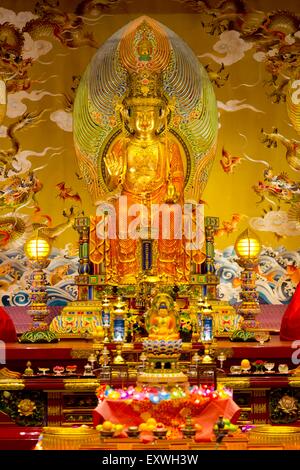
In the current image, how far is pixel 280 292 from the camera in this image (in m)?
10.7

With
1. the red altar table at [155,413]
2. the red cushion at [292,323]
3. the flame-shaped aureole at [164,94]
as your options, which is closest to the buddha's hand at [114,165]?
the flame-shaped aureole at [164,94]

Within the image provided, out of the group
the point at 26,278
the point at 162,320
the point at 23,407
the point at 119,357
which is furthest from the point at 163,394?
the point at 26,278

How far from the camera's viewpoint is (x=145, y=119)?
9.55 meters

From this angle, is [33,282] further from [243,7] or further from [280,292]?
[243,7]

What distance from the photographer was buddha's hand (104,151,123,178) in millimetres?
9570

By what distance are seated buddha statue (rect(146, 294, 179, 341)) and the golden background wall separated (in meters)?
4.12

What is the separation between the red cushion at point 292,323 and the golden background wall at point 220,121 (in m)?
1.76

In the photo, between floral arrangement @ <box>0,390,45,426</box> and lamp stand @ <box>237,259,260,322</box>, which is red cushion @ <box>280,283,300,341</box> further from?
floral arrangement @ <box>0,390,45,426</box>

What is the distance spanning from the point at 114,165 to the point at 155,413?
145 inches

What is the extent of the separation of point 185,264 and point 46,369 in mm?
1979

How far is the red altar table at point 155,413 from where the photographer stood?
6.24 metres

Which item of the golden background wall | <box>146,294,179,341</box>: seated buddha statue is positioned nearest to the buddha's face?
the golden background wall
